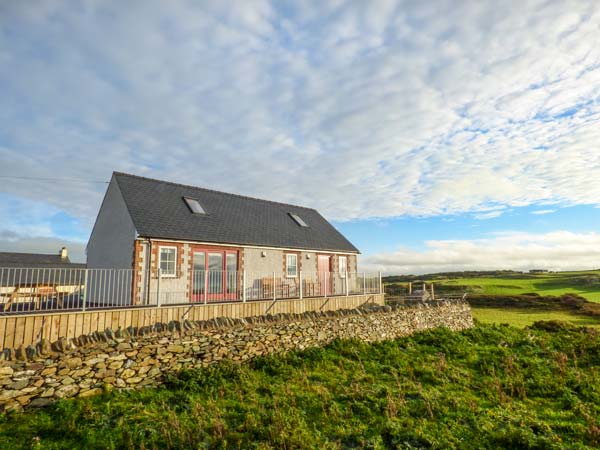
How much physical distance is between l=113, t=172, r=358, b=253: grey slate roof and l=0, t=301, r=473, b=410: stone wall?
21.8 feet

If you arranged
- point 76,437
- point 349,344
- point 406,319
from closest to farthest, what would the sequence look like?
point 76,437 → point 349,344 → point 406,319

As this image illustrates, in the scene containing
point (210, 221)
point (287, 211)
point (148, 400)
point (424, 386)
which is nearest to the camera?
point (148, 400)

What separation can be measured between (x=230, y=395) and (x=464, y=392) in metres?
5.86

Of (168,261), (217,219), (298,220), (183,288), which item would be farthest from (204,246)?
(298,220)

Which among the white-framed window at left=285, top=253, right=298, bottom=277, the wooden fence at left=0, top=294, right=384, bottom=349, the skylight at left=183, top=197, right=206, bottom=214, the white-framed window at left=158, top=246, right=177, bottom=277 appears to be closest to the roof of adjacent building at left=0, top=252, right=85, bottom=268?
the skylight at left=183, top=197, right=206, bottom=214

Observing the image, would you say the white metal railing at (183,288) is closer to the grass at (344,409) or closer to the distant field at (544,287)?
the grass at (344,409)

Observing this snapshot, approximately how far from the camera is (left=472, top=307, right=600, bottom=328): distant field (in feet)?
74.2

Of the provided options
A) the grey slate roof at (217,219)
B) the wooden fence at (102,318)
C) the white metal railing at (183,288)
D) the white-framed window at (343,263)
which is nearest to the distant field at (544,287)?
the white-framed window at (343,263)

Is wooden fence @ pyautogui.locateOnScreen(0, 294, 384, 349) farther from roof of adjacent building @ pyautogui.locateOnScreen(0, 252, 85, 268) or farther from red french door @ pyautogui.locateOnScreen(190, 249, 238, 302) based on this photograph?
roof of adjacent building @ pyautogui.locateOnScreen(0, 252, 85, 268)

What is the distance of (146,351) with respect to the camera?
29.6 feet

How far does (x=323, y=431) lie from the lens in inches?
267

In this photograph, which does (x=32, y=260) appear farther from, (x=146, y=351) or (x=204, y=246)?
(x=146, y=351)

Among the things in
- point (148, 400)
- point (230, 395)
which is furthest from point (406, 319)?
point (148, 400)

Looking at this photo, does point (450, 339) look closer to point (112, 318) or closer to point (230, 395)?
point (230, 395)
